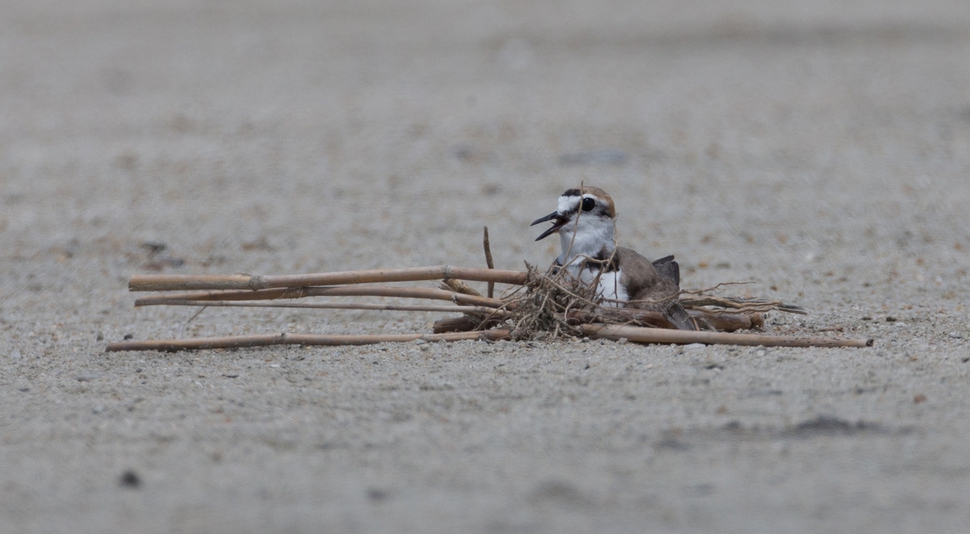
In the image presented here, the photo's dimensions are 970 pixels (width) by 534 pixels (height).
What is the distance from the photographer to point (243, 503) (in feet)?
9.00

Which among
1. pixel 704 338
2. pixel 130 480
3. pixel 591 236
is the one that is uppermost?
pixel 591 236

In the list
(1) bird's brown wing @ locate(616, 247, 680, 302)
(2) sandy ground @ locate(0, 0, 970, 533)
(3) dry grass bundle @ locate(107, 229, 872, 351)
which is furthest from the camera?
(1) bird's brown wing @ locate(616, 247, 680, 302)

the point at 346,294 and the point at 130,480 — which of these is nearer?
the point at 130,480

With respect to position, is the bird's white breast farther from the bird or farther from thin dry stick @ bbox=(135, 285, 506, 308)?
thin dry stick @ bbox=(135, 285, 506, 308)

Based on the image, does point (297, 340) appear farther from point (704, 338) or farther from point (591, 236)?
point (704, 338)

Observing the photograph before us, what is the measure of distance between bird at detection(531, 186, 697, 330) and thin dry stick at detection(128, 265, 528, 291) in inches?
12.2

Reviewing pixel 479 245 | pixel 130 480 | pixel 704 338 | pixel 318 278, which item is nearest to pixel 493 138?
pixel 479 245

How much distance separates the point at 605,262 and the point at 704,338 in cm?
56

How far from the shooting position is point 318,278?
4383 mm

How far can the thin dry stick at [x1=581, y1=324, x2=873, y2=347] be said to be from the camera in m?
4.14

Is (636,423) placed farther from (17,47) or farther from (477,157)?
(17,47)

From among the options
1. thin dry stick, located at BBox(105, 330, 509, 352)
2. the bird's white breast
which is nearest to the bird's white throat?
the bird's white breast

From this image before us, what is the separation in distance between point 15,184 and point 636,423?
22.2 feet

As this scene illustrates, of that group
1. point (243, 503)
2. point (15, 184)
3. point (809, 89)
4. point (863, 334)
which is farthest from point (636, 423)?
point (809, 89)
